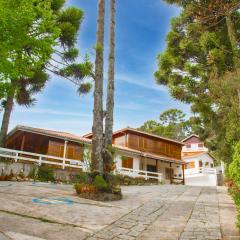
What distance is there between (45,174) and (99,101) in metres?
8.02

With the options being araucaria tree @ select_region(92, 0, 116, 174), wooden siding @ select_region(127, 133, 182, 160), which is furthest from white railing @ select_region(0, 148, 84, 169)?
wooden siding @ select_region(127, 133, 182, 160)

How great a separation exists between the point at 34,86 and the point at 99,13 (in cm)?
1050

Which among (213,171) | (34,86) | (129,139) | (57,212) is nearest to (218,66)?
(34,86)

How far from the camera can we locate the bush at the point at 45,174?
60.0ft

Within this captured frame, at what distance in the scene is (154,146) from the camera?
37094 mm

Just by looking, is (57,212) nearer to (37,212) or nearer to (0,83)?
(37,212)

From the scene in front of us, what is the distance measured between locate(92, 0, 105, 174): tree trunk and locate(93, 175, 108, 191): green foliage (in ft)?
1.47

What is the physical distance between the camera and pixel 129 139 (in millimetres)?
34844

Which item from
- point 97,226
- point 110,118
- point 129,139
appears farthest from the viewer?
point 129,139

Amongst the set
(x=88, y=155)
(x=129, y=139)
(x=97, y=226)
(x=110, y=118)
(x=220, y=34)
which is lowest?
(x=97, y=226)

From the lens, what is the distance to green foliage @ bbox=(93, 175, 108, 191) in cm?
1122

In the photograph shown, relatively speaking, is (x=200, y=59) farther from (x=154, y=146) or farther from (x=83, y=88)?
(x=154, y=146)

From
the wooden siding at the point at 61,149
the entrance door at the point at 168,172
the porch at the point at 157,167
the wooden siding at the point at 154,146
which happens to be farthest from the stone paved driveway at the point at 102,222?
the entrance door at the point at 168,172

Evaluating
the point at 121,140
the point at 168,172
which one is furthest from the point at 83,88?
the point at 168,172
